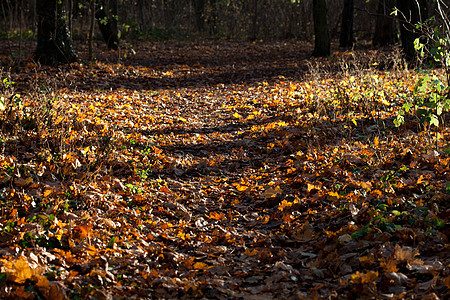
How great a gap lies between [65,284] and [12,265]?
0.40 metres

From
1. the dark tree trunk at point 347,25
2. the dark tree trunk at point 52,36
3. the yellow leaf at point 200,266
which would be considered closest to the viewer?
the yellow leaf at point 200,266

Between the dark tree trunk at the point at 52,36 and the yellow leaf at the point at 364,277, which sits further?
the dark tree trunk at the point at 52,36

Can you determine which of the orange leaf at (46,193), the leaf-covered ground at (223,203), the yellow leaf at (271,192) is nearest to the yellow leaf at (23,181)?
the leaf-covered ground at (223,203)

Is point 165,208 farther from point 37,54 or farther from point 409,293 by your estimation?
point 37,54

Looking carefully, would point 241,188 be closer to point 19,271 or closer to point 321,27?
point 19,271

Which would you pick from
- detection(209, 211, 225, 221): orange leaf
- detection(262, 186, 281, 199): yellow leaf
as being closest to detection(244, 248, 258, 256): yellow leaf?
detection(209, 211, 225, 221): orange leaf

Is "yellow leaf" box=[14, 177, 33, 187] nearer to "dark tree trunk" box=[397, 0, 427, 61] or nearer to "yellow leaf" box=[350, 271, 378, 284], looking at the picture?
"yellow leaf" box=[350, 271, 378, 284]

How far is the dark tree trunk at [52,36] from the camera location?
10.8 metres

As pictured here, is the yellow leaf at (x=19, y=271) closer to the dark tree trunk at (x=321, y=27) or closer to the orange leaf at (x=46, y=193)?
the orange leaf at (x=46, y=193)

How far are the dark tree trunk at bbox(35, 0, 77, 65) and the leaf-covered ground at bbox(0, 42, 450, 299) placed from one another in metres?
3.27

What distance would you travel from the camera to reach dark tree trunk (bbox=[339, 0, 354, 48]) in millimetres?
16203

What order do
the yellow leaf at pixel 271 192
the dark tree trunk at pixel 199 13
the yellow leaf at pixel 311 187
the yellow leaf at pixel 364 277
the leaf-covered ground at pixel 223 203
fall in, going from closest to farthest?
the yellow leaf at pixel 364 277 → the leaf-covered ground at pixel 223 203 → the yellow leaf at pixel 311 187 → the yellow leaf at pixel 271 192 → the dark tree trunk at pixel 199 13

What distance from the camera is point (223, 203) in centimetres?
480

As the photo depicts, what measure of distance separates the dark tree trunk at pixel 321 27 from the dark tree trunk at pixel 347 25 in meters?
2.27
